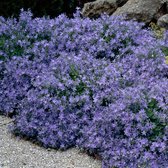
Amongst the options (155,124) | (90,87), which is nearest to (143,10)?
(90,87)

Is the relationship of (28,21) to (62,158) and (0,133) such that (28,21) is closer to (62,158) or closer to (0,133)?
(0,133)

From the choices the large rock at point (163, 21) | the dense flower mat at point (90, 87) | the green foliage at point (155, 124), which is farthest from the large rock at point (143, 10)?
the green foliage at point (155, 124)

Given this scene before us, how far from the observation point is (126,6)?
288 inches

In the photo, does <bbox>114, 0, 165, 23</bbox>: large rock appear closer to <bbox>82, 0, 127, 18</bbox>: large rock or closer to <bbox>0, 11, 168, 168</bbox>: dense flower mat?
<bbox>82, 0, 127, 18</bbox>: large rock

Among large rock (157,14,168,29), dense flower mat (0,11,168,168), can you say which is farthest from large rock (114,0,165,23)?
dense flower mat (0,11,168,168)

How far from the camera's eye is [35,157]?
4.58 m

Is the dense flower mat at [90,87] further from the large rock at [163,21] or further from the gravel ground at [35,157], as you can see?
the large rock at [163,21]

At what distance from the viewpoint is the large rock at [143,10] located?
7.13 metres

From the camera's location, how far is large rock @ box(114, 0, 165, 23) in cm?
713

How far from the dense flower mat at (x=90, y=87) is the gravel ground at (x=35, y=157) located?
9 centimetres

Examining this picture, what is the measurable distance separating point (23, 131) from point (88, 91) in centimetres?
73

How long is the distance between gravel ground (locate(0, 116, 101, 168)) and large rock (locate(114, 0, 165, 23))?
2.93m

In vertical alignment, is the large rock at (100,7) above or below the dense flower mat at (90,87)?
above

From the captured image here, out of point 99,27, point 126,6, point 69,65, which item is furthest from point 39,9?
point 69,65
